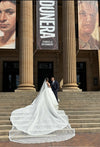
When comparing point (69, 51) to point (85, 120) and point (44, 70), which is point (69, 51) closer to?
point (44, 70)

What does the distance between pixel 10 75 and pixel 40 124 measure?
597 inches

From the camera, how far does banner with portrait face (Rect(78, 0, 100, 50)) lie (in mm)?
16062

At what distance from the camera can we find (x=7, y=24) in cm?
1584

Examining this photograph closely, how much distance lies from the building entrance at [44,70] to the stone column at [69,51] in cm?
633

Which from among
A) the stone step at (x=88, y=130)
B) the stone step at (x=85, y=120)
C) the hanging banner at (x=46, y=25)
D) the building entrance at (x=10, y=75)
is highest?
the hanging banner at (x=46, y=25)

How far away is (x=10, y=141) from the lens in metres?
6.49

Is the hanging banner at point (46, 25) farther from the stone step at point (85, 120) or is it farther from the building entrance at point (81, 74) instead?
the stone step at point (85, 120)

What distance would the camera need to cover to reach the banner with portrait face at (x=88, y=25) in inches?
632

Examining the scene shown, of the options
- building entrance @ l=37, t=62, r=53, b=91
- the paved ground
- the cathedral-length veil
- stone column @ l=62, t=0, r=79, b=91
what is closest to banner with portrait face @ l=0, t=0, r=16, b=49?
stone column @ l=62, t=0, r=79, b=91

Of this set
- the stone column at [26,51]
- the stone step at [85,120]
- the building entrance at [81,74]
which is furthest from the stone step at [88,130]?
the building entrance at [81,74]

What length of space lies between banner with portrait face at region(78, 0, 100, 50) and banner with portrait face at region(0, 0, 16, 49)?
18.0 feet

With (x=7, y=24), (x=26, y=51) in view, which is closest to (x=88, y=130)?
(x=26, y=51)

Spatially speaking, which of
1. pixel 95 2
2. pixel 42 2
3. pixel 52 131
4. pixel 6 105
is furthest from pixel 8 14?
pixel 52 131

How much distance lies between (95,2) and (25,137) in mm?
14030
